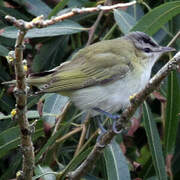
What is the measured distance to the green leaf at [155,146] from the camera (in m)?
3.63

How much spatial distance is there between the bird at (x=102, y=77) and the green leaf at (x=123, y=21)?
0.08 meters

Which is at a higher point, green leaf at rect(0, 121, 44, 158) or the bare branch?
the bare branch

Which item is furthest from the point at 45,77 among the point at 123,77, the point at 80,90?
the point at 123,77

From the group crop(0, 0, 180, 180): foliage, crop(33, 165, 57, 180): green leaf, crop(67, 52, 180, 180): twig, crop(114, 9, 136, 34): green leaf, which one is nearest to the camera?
crop(67, 52, 180, 180): twig

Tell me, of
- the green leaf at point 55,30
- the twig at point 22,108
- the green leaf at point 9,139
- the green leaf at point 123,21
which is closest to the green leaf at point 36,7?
the green leaf at point 55,30

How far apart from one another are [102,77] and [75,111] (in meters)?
0.58

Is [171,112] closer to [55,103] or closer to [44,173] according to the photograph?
[55,103]

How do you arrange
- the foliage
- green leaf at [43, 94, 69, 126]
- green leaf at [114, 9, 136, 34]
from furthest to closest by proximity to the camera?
green leaf at [114, 9, 136, 34] → green leaf at [43, 94, 69, 126] → the foliage

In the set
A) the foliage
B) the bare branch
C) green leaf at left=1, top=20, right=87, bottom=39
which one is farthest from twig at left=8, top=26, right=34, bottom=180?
green leaf at left=1, top=20, right=87, bottom=39

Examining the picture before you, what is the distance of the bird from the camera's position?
3.57 metres

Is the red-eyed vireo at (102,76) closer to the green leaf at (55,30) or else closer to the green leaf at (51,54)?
the green leaf at (55,30)

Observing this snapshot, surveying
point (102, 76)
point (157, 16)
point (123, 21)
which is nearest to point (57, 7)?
point (123, 21)

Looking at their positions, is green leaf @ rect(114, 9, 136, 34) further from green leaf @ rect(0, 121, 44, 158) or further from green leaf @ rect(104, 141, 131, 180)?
green leaf @ rect(0, 121, 44, 158)

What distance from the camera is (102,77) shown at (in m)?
3.70
